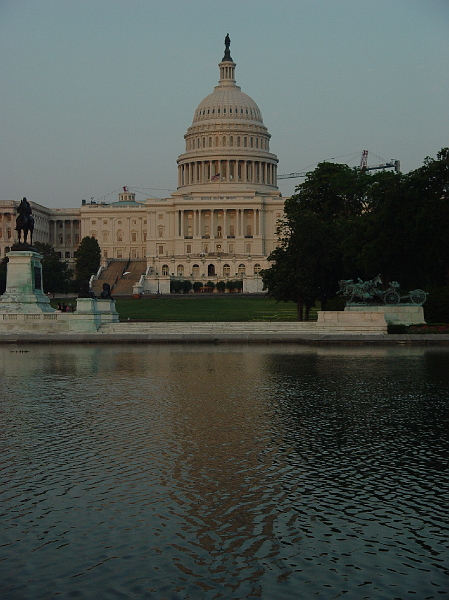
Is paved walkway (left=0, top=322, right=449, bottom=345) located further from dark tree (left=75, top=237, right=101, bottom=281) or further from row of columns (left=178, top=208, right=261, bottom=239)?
row of columns (left=178, top=208, right=261, bottom=239)

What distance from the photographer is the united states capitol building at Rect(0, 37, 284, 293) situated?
6811 inches

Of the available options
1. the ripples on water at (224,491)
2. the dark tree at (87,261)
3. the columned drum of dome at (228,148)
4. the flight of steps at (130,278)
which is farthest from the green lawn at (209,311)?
the columned drum of dome at (228,148)

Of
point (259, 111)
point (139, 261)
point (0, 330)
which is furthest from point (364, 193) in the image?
point (259, 111)

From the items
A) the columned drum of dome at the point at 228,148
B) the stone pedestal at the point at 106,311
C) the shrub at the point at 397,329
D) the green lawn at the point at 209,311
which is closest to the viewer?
the shrub at the point at 397,329

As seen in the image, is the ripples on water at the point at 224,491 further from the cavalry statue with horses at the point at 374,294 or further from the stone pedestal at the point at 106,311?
the stone pedestal at the point at 106,311

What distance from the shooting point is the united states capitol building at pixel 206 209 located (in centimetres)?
17300

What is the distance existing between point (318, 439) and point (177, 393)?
7494mm

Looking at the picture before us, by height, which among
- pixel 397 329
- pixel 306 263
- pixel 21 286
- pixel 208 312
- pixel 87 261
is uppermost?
pixel 87 261

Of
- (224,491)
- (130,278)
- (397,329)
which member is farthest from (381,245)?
(130,278)

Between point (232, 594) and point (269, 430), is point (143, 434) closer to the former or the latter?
point (269, 430)

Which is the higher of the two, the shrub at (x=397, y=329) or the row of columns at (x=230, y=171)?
Result: the row of columns at (x=230, y=171)

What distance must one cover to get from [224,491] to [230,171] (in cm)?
17043

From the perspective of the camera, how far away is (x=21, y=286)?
51812 millimetres

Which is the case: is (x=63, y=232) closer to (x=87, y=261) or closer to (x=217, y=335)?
(x=87, y=261)
